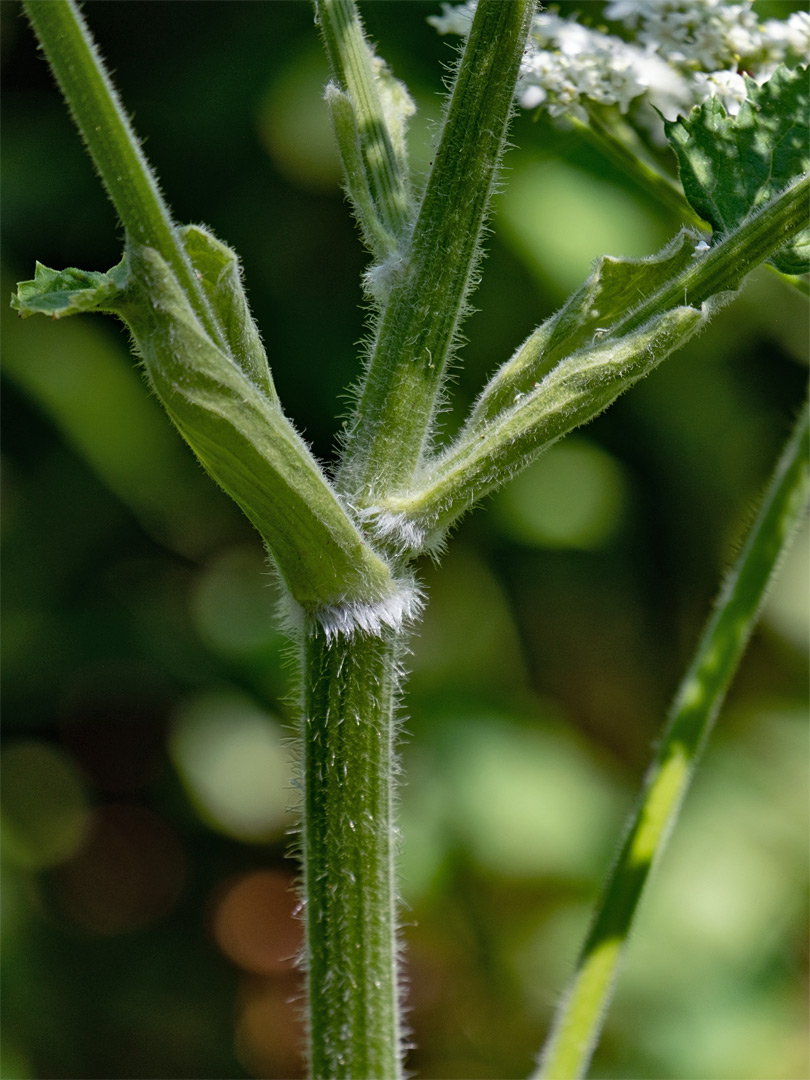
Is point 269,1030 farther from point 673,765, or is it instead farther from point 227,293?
point 227,293

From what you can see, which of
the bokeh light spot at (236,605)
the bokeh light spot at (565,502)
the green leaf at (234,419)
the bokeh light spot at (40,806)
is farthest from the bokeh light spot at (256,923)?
the green leaf at (234,419)

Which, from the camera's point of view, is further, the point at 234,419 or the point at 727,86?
the point at 727,86

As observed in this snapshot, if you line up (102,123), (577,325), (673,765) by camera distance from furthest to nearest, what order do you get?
(673,765)
(577,325)
(102,123)

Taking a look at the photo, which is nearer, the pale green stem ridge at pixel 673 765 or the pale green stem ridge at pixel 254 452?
the pale green stem ridge at pixel 254 452

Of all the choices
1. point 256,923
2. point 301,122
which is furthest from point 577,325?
point 256,923

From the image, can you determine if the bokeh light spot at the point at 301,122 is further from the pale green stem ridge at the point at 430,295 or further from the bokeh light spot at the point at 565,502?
the pale green stem ridge at the point at 430,295

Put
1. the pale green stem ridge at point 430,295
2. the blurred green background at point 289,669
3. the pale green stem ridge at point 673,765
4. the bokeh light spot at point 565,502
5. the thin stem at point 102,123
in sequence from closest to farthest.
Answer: the thin stem at point 102,123, the pale green stem ridge at point 430,295, the pale green stem ridge at point 673,765, the blurred green background at point 289,669, the bokeh light spot at point 565,502

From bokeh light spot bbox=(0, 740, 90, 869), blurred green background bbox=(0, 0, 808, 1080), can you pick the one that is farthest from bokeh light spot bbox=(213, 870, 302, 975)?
bokeh light spot bbox=(0, 740, 90, 869)
